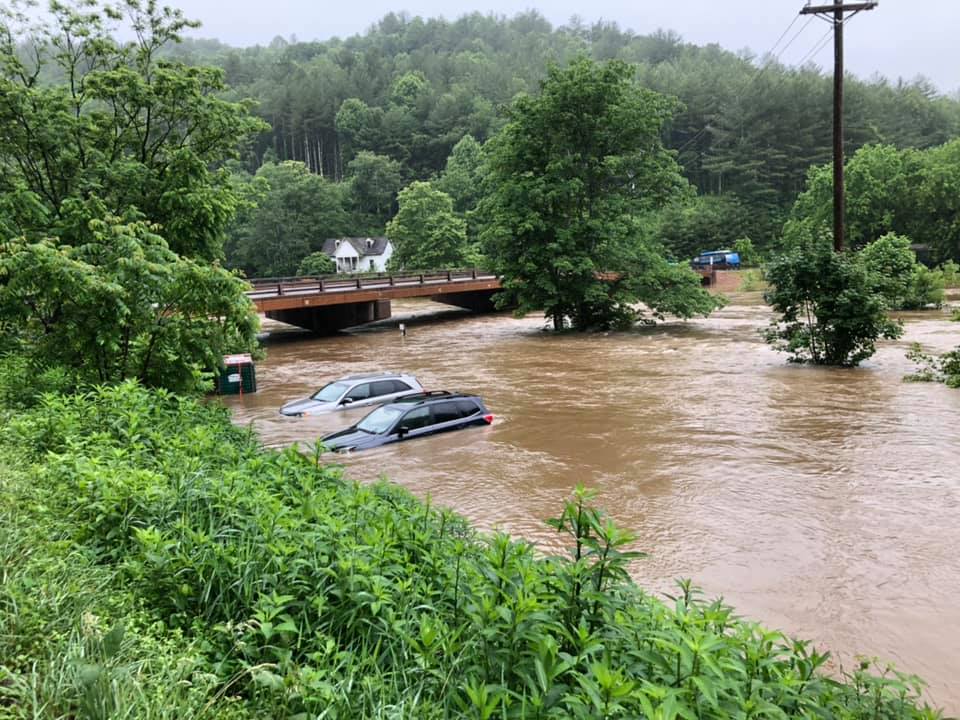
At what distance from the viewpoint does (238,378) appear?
24203 millimetres

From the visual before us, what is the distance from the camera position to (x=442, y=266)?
7231cm

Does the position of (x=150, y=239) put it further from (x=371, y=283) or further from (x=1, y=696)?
(x=371, y=283)

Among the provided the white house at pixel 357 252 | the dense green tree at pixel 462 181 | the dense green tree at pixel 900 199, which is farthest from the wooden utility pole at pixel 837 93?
the white house at pixel 357 252

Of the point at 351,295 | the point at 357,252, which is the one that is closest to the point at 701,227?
the point at 357,252

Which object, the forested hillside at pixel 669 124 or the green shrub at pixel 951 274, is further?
the forested hillside at pixel 669 124

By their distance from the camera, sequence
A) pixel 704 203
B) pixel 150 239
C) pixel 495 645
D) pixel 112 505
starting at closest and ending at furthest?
1. pixel 495 645
2. pixel 112 505
3. pixel 150 239
4. pixel 704 203

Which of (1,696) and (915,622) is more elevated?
(1,696)

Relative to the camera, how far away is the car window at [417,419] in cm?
1592

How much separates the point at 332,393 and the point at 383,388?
52.7 inches

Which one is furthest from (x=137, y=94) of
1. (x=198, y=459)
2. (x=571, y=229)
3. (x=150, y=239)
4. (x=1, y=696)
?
(x=571, y=229)

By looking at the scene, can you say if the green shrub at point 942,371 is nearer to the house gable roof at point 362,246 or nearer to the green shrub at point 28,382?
the green shrub at point 28,382

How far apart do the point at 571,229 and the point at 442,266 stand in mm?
34596

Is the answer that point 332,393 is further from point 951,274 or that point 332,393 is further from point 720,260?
point 720,260

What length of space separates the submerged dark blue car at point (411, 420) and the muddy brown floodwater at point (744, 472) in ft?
1.02
